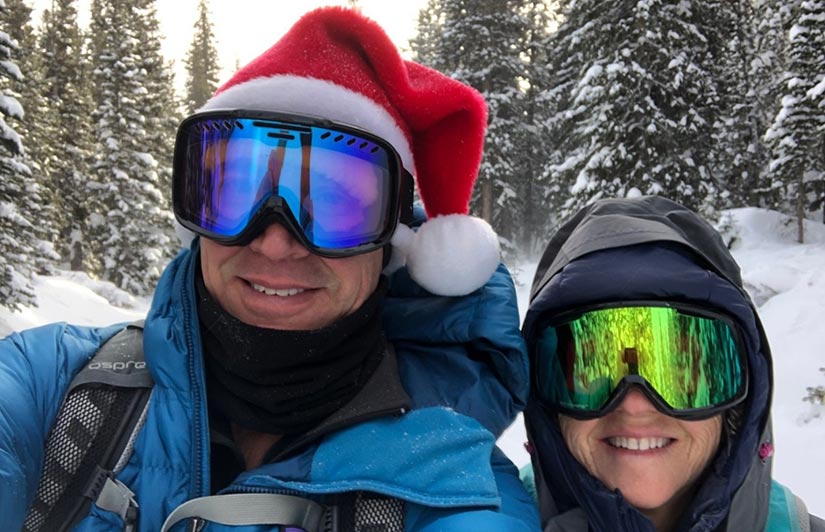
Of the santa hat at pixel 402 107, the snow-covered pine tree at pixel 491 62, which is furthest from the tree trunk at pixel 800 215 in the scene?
the santa hat at pixel 402 107

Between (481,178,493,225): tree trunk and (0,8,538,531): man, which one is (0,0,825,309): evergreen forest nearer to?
(481,178,493,225): tree trunk

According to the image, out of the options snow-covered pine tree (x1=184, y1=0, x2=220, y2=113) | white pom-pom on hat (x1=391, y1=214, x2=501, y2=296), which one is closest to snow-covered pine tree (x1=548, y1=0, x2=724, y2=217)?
white pom-pom on hat (x1=391, y1=214, x2=501, y2=296)

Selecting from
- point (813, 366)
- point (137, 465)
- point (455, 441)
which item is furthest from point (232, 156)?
point (813, 366)

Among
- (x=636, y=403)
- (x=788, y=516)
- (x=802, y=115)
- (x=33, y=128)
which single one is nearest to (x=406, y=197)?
(x=636, y=403)

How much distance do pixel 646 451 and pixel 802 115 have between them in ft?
58.4

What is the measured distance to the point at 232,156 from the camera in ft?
6.30

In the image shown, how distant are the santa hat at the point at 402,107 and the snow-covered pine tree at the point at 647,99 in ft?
45.0

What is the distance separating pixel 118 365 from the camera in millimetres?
1787

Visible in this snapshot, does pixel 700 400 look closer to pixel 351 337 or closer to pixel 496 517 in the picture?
A: pixel 496 517

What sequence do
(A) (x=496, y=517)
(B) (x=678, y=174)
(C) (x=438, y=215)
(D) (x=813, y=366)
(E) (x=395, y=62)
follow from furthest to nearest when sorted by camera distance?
(B) (x=678, y=174)
(D) (x=813, y=366)
(C) (x=438, y=215)
(E) (x=395, y=62)
(A) (x=496, y=517)

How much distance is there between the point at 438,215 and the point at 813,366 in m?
8.99

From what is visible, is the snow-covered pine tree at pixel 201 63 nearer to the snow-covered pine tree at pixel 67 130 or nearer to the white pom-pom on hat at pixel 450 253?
the snow-covered pine tree at pixel 67 130

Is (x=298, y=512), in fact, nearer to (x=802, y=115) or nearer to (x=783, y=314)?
(x=783, y=314)

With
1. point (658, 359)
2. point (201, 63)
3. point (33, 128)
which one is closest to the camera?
point (658, 359)
